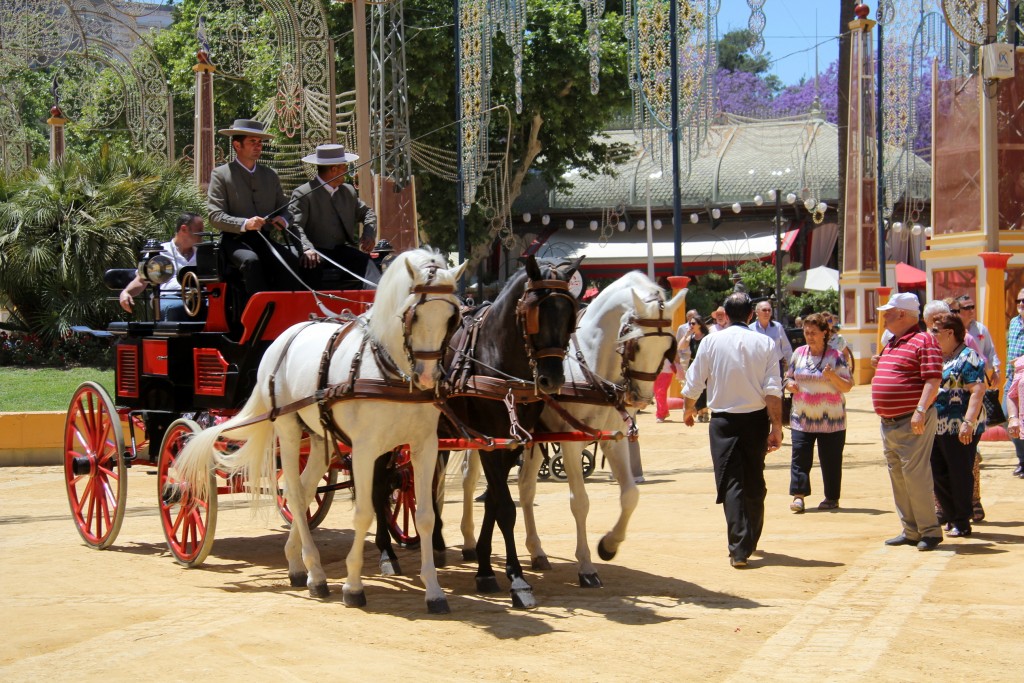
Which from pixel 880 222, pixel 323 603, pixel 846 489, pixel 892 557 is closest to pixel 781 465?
pixel 846 489

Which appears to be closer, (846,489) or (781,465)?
(846,489)

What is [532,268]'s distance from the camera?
7.06m

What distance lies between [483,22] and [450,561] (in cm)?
1165

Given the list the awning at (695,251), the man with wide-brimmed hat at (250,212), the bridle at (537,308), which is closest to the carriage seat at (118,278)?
the man with wide-brimmed hat at (250,212)

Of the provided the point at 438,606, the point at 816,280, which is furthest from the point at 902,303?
the point at 816,280

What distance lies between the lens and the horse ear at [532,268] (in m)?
7.03

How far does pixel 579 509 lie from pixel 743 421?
4.34 feet

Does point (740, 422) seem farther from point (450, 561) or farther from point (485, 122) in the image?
point (485, 122)

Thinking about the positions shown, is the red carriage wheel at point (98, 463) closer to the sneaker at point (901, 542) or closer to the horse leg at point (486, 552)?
the horse leg at point (486, 552)

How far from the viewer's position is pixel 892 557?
28.2ft

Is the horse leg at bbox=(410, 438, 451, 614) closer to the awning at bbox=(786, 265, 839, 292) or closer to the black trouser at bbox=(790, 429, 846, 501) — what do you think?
the black trouser at bbox=(790, 429, 846, 501)

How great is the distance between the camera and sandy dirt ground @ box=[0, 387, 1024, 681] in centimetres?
573

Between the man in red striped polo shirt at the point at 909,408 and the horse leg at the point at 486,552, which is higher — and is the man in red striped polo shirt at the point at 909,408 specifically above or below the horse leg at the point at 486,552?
above

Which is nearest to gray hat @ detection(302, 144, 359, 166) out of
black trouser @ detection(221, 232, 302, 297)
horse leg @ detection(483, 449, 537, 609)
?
black trouser @ detection(221, 232, 302, 297)
